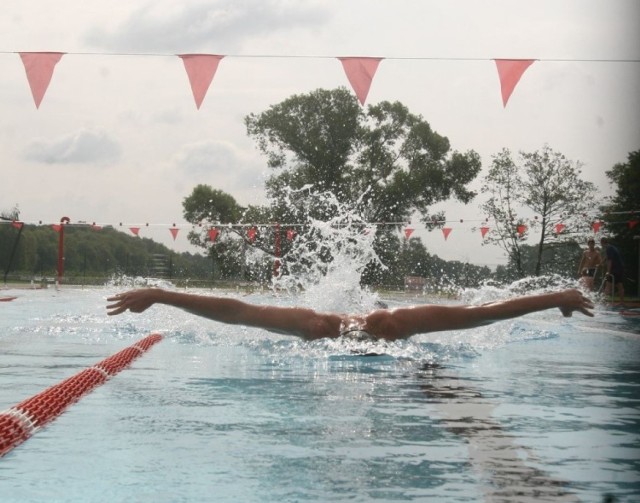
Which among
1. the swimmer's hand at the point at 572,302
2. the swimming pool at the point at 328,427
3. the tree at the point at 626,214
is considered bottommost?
the swimming pool at the point at 328,427

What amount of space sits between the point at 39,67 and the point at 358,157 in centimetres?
3493

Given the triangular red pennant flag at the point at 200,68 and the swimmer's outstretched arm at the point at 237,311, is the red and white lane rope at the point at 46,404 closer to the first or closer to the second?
the swimmer's outstretched arm at the point at 237,311

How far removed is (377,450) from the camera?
318cm

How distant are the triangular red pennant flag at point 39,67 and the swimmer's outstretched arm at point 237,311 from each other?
520cm

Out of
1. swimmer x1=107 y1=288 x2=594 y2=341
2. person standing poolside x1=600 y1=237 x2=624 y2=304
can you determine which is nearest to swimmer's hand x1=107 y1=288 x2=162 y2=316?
swimmer x1=107 y1=288 x2=594 y2=341

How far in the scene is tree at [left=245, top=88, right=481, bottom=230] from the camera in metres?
42.8

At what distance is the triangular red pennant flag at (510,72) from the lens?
1009 cm

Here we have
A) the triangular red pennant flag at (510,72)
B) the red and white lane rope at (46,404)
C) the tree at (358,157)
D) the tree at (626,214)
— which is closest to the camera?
the red and white lane rope at (46,404)

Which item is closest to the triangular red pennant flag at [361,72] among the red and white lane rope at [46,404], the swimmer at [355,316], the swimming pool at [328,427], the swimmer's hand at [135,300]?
the swimming pool at [328,427]

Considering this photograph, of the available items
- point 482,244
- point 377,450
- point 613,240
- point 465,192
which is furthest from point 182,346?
point 465,192

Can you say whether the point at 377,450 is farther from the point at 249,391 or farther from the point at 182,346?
the point at 182,346

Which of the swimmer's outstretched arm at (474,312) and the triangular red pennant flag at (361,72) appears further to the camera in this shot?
the triangular red pennant flag at (361,72)

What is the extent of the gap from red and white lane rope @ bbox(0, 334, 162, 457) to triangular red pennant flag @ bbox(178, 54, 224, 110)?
16.4 ft

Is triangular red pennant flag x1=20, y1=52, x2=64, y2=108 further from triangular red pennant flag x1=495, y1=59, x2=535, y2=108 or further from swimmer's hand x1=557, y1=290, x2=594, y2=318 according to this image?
swimmer's hand x1=557, y1=290, x2=594, y2=318
